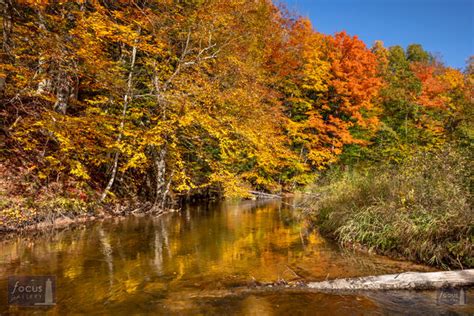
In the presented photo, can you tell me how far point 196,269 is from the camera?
7.23m

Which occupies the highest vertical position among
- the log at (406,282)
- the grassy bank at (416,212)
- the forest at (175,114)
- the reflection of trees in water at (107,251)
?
the forest at (175,114)

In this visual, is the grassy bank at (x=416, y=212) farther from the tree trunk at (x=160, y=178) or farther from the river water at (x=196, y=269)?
the tree trunk at (x=160, y=178)

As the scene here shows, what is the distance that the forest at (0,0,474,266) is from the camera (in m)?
10.1

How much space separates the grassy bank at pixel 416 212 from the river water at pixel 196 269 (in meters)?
0.50

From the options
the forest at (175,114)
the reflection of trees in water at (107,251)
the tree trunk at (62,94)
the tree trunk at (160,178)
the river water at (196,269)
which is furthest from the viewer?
the tree trunk at (160,178)

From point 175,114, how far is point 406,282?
957 centimetres

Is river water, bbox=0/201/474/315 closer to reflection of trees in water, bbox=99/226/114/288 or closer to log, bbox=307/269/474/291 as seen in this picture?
reflection of trees in water, bbox=99/226/114/288

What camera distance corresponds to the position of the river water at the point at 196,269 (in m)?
5.30

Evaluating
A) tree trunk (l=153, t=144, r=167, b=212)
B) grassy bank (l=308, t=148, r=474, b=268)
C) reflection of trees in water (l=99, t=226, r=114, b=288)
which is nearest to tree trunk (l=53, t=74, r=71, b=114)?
tree trunk (l=153, t=144, r=167, b=212)

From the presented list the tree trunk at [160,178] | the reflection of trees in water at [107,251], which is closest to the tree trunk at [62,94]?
the tree trunk at [160,178]

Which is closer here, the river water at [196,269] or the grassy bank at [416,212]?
the river water at [196,269]

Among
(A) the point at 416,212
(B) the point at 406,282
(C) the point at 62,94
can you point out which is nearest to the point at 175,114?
(C) the point at 62,94

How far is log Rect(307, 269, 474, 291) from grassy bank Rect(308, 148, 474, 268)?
3.00 feet

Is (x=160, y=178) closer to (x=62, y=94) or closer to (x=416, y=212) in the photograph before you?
(x=62, y=94)
